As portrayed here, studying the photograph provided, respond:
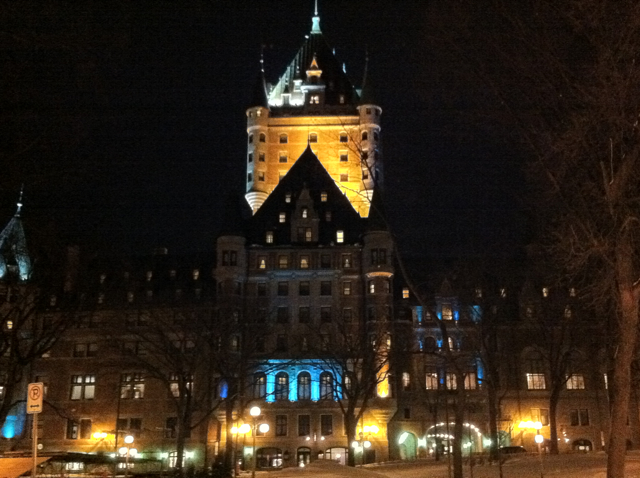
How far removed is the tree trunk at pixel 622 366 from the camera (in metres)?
19.8

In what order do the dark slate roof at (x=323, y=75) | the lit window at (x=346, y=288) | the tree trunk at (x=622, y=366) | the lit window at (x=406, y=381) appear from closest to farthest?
1. the tree trunk at (x=622, y=366)
2. the lit window at (x=346, y=288)
3. the lit window at (x=406, y=381)
4. the dark slate roof at (x=323, y=75)

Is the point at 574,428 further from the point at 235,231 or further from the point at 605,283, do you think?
the point at 605,283

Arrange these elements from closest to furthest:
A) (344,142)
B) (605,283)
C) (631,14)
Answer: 1. (631,14)
2. (605,283)
3. (344,142)

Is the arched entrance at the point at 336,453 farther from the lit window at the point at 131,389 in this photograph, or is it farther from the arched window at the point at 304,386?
the lit window at the point at 131,389

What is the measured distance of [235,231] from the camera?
71.7m

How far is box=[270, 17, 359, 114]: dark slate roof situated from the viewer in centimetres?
9812

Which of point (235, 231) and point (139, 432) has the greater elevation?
point (235, 231)

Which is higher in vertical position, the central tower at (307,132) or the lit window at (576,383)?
the central tower at (307,132)

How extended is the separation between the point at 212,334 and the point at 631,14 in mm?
37018

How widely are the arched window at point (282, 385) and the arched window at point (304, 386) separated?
47.4 inches

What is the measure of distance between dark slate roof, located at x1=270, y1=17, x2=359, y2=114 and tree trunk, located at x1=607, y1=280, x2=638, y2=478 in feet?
254

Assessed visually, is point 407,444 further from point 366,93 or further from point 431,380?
point 366,93


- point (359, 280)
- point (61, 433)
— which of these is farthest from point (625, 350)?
point (61, 433)

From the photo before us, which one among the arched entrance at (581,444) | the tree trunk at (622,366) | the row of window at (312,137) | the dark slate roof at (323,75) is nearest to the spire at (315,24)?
the dark slate roof at (323,75)
